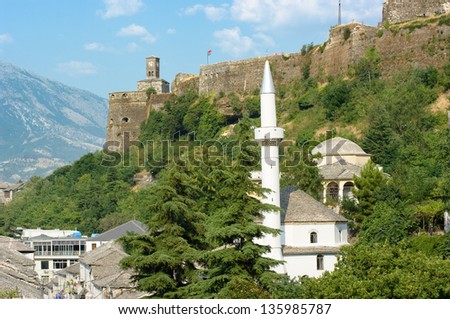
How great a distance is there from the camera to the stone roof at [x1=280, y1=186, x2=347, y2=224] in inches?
1789

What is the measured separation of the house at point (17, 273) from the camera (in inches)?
1655

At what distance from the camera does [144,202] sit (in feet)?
238

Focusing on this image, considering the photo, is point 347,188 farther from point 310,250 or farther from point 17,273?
point 17,273

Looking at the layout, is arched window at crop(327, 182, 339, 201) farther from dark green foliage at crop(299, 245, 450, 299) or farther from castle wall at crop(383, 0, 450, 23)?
dark green foliage at crop(299, 245, 450, 299)

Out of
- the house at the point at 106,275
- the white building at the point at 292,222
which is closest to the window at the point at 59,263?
the house at the point at 106,275

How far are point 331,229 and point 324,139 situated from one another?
22559 mm

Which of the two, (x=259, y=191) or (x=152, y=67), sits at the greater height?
(x=152, y=67)

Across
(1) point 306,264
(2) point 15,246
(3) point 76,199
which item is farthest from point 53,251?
(1) point 306,264

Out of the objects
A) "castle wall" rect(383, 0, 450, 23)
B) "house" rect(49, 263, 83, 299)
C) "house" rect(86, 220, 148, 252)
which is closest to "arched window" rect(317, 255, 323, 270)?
"house" rect(49, 263, 83, 299)

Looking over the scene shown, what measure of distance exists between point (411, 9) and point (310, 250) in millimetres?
33331

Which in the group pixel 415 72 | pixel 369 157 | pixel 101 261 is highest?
pixel 415 72

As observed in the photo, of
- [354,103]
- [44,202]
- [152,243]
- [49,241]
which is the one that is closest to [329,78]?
[354,103]

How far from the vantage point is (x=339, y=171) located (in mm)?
58125

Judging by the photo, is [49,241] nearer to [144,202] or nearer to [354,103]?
[144,202]
